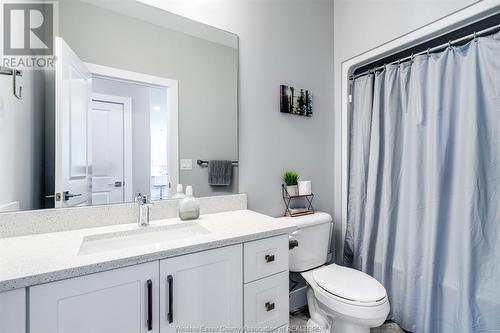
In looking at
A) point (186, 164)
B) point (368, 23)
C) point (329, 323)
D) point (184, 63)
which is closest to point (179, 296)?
point (186, 164)

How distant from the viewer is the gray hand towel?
4.97 ft

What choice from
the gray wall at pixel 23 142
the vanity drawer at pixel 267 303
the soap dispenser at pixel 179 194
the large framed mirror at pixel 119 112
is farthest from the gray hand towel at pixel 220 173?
the gray wall at pixel 23 142

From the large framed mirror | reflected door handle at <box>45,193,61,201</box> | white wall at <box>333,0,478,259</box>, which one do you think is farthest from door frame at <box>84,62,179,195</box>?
white wall at <box>333,0,478,259</box>

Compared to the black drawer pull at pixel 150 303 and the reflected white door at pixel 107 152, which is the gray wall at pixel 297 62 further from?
the black drawer pull at pixel 150 303

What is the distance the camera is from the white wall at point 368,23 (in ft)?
4.85

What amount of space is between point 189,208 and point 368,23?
1.83m

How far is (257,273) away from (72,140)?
1072mm

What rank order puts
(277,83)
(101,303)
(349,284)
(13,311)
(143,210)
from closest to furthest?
(13,311) < (101,303) < (143,210) < (349,284) < (277,83)

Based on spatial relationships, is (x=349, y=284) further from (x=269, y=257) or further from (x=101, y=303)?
(x=101, y=303)

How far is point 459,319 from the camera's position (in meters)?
1.36

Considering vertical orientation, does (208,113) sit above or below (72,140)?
above

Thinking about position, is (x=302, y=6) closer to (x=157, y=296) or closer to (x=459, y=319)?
(x=157, y=296)

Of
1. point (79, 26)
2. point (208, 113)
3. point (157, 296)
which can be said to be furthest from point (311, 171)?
point (79, 26)

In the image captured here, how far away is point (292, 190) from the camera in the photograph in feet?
5.90
